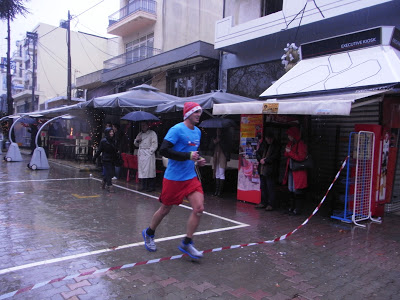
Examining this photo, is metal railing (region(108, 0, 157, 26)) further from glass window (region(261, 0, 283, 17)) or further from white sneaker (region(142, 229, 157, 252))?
white sneaker (region(142, 229, 157, 252))

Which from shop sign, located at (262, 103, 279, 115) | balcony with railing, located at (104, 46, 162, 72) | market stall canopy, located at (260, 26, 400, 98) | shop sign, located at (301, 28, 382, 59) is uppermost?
balcony with railing, located at (104, 46, 162, 72)

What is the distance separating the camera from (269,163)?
22.6 feet

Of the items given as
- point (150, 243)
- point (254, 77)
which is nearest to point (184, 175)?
point (150, 243)

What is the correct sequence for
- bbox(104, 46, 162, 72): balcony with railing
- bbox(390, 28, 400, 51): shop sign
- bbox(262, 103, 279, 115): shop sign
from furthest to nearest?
bbox(104, 46, 162, 72): balcony with railing < bbox(390, 28, 400, 51): shop sign < bbox(262, 103, 279, 115): shop sign

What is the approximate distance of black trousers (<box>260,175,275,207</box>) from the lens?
22.9 feet

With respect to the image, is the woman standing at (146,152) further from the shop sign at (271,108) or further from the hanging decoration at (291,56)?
the hanging decoration at (291,56)

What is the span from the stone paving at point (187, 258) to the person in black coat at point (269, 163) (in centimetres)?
36

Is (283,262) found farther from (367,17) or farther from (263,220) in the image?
(367,17)

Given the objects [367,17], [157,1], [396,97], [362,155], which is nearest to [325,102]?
[362,155]

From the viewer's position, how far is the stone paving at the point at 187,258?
3.29m

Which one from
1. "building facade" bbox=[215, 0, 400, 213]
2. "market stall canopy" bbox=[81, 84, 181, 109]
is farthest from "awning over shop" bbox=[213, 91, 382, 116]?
"market stall canopy" bbox=[81, 84, 181, 109]

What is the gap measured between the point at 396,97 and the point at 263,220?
3.56 meters

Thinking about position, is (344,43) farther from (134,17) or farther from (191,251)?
(134,17)

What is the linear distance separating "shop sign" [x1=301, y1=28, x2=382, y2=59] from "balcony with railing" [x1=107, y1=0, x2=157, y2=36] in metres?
13.0
